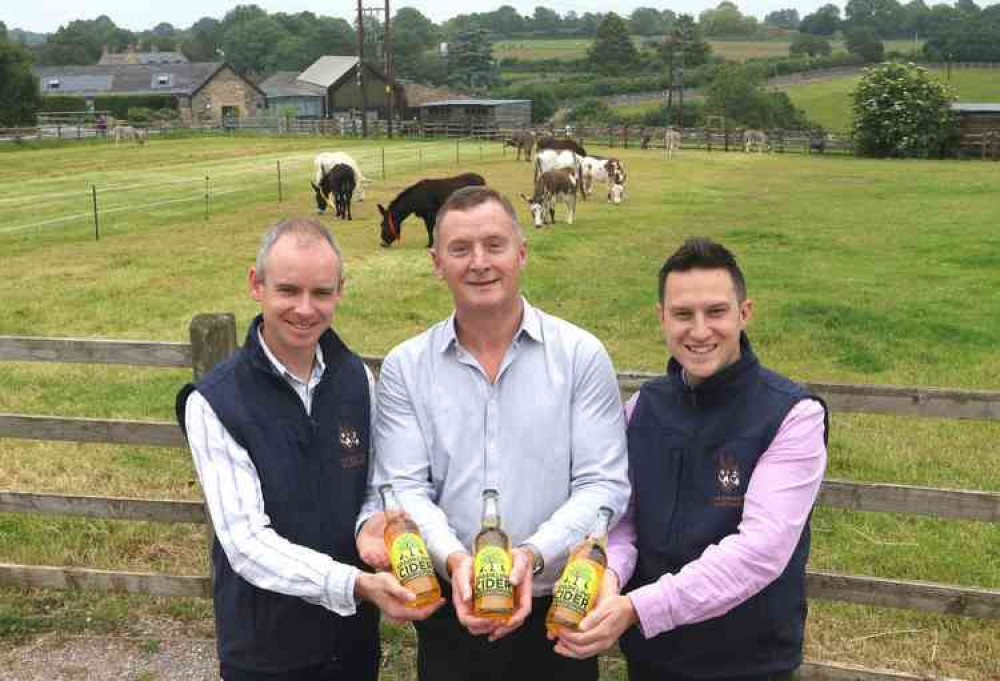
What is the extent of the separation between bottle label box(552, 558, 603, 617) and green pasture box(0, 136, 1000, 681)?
228 centimetres

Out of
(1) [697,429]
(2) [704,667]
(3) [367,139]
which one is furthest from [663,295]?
(3) [367,139]

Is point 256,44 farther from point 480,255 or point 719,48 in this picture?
point 480,255

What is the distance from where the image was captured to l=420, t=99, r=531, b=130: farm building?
73.8m

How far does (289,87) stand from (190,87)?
30.8ft

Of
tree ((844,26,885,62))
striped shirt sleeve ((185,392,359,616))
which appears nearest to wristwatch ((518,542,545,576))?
striped shirt sleeve ((185,392,359,616))

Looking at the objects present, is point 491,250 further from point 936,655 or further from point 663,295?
point 936,655

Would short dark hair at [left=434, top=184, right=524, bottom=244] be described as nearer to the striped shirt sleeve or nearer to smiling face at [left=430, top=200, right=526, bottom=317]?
smiling face at [left=430, top=200, right=526, bottom=317]

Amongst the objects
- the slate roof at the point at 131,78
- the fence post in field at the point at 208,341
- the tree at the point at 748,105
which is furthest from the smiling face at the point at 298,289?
the slate roof at the point at 131,78

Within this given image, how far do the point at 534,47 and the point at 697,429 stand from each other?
183 meters

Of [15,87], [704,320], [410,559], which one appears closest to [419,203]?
[704,320]

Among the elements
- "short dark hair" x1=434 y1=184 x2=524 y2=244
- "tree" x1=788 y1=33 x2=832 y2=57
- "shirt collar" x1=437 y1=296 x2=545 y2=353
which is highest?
"tree" x1=788 y1=33 x2=832 y2=57

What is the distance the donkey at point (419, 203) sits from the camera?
18484 mm

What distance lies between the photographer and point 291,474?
271cm

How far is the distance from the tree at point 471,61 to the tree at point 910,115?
256 feet
